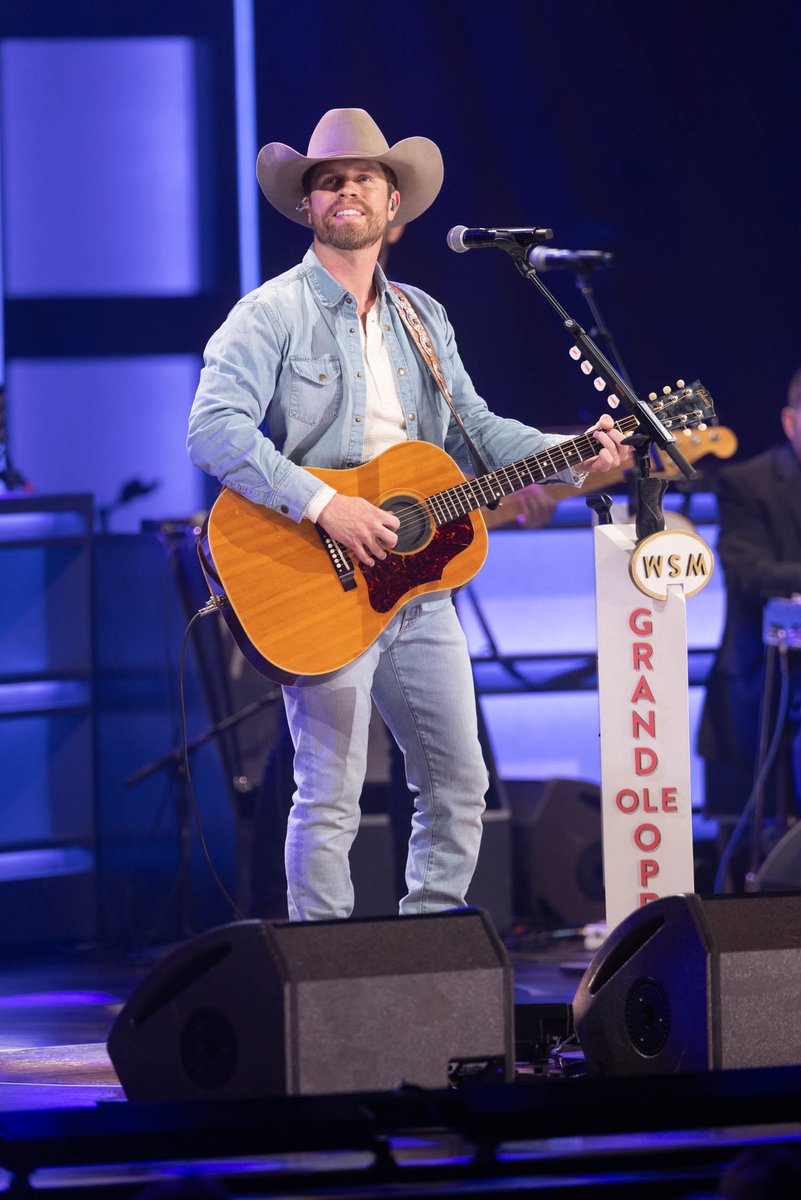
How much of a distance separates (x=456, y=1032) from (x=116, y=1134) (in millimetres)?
663

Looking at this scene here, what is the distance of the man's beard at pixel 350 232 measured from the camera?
391 centimetres

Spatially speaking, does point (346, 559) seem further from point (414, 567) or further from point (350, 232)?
point (350, 232)

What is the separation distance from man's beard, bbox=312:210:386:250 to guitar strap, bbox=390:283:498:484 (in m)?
0.18

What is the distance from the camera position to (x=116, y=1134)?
8.52 ft

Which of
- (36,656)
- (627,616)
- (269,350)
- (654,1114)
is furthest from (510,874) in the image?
(654,1114)

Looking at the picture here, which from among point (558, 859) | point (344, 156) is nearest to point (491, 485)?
point (344, 156)

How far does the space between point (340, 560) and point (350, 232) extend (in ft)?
2.57

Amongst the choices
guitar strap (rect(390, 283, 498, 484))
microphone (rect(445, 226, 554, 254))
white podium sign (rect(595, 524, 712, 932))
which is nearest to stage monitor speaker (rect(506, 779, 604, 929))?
white podium sign (rect(595, 524, 712, 932))

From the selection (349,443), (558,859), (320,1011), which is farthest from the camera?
(558,859)

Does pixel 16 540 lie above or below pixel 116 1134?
above

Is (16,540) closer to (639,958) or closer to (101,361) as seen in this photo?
(101,361)

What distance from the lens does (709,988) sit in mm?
2994

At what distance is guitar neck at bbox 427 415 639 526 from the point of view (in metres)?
3.87

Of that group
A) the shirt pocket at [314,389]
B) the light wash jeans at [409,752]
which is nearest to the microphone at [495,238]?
the shirt pocket at [314,389]
